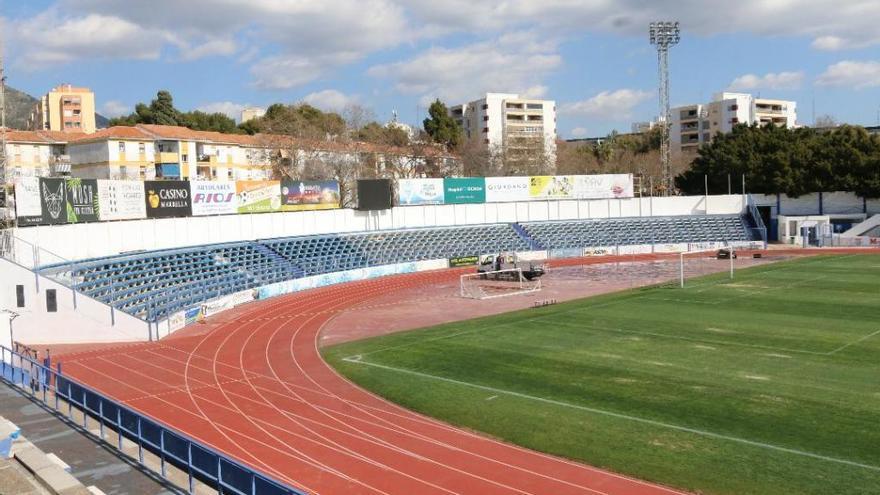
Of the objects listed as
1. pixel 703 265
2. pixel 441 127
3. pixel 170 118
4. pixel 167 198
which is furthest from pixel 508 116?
pixel 167 198

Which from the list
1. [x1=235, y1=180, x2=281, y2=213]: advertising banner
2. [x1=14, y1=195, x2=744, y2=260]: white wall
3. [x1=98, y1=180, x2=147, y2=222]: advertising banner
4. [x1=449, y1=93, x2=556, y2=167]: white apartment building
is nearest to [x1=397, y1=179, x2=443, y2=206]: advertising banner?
[x1=14, y1=195, x2=744, y2=260]: white wall

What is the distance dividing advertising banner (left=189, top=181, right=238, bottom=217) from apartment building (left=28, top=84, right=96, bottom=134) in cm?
8318

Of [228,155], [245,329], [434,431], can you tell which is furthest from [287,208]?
[434,431]

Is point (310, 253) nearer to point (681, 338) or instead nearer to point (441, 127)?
point (681, 338)

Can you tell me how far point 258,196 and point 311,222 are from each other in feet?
Result: 19.2

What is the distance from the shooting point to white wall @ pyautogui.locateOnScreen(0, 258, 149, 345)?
33.3m

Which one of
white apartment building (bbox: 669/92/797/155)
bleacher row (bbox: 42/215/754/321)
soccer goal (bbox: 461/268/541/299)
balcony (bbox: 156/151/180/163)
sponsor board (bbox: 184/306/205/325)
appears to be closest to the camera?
sponsor board (bbox: 184/306/205/325)

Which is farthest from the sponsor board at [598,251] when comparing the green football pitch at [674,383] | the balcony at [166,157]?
the balcony at [166,157]

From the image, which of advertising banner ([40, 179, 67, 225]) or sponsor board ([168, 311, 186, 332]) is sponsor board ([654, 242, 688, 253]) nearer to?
sponsor board ([168, 311, 186, 332])

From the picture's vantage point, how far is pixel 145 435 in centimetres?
1571

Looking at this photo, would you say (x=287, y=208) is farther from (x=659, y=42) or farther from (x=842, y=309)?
(x=659, y=42)

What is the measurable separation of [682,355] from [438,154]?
75.8 meters

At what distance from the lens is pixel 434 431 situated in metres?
19.6

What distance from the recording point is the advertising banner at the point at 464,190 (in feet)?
222
